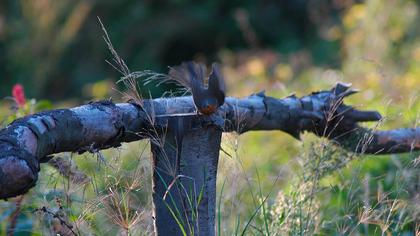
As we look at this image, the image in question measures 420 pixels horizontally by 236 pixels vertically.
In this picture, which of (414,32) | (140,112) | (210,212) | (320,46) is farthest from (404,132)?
(320,46)

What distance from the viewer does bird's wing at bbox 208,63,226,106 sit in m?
2.33

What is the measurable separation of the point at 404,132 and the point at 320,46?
382 inches

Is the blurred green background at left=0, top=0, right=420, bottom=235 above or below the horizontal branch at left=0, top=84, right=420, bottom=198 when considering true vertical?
below

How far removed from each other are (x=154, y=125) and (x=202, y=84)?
0.59ft

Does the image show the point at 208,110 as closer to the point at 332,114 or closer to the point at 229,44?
the point at 332,114

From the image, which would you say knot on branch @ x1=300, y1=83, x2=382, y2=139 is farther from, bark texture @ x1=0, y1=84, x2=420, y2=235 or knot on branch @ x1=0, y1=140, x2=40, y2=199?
knot on branch @ x1=0, y1=140, x2=40, y2=199

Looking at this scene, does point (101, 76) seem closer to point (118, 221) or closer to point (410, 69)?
point (410, 69)

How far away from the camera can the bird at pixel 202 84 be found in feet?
7.67

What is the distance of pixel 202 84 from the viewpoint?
7.83 ft

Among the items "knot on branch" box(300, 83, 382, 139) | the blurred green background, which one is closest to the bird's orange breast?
"knot on branch" box(300, 83, 382, 139)

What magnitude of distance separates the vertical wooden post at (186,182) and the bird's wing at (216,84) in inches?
5.2

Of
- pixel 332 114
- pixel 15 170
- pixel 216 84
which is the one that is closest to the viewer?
pixel 15 170

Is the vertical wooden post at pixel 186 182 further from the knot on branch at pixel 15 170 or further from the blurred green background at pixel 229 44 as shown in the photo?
the blurred green background at pixel 229 44

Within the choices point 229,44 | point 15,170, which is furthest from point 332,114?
point 229,44
